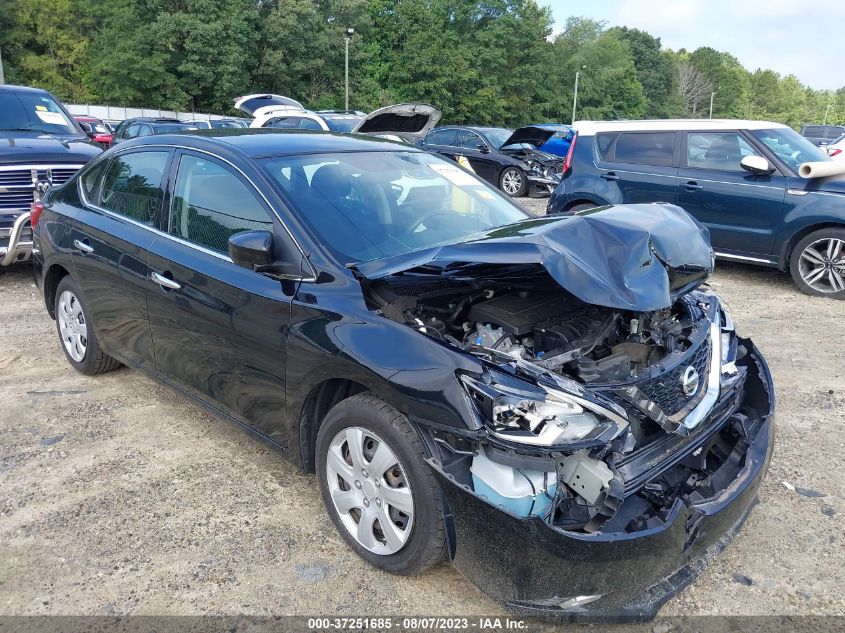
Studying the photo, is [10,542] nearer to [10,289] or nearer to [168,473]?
[168,473]

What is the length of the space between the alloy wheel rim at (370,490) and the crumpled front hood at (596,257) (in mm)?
713

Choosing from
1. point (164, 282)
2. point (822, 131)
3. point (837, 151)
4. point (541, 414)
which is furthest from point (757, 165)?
point (822, 131)

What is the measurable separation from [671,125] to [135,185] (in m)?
6.49

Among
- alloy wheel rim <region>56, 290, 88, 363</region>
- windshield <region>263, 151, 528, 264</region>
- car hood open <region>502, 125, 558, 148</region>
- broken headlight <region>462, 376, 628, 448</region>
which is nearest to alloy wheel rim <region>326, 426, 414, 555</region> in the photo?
broken headlight <region>462, 376, 628, 448</region>

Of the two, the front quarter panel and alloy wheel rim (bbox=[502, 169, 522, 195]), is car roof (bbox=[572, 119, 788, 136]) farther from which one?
the front quarter panel

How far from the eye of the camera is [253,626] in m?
2.50

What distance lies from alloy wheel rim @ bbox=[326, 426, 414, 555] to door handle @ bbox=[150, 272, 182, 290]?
1.36 meters

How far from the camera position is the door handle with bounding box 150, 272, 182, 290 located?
3.52 metres

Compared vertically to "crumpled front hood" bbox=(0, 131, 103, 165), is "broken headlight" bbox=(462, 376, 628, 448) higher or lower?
lower

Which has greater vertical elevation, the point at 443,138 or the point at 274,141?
the point at 443,138

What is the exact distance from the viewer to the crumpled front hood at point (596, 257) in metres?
2.46

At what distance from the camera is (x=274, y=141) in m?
3.68

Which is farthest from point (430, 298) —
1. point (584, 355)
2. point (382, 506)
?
point (382, 506)

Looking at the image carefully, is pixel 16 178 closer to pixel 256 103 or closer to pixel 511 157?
pixel 256 103
